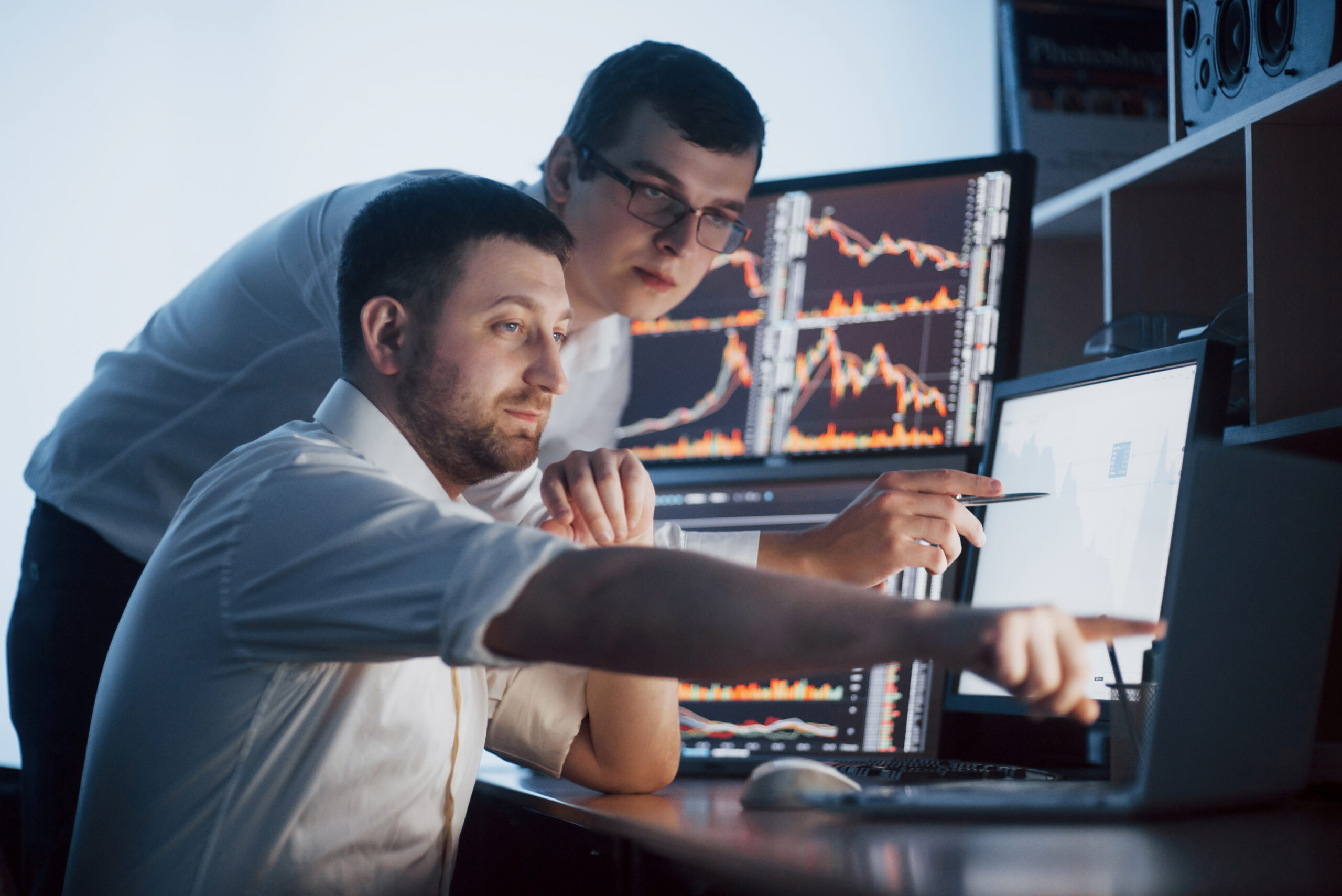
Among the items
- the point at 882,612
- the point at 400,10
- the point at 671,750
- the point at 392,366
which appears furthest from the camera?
the point at 400,10

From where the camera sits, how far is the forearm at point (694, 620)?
0.63 m

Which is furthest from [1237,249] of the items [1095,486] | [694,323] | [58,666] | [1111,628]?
[58,666]

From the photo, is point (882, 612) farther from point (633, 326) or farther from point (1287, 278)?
point (633, 326)

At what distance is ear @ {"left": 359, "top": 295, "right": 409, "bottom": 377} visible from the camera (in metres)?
1.02

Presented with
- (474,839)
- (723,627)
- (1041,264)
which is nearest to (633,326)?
(1041,264)

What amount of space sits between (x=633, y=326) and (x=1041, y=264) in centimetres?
74

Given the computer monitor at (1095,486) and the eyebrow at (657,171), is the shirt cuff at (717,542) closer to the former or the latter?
the computer monitor at (1095,486)

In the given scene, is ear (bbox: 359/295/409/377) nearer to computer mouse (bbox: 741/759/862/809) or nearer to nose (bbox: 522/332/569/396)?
nose (bbox: 522/332/569/396)

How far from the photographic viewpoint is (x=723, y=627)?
25.0 inches

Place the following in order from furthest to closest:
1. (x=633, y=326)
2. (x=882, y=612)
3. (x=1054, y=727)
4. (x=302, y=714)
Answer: (x=633, y=326)
(x=1054, y=727)
(x=302, y=714)
(x=882, y=612)

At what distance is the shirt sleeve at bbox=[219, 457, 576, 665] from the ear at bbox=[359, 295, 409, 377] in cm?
19

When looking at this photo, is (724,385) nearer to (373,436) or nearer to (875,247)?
(875,247)

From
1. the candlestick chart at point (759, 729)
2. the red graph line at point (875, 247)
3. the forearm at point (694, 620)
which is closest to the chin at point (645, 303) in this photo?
the red graph line at point (875, 247)

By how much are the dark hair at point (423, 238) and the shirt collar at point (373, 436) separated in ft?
Result: 0.18
